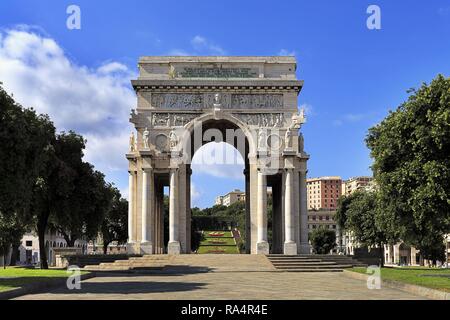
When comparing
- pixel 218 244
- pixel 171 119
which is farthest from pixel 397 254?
pixel 171 119

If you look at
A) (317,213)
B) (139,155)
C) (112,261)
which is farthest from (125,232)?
(317,213)

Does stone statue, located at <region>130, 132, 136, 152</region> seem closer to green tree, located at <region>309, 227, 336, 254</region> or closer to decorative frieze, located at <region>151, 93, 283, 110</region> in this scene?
decorative frieze, located at <region>151, 93, 283, 110</region>

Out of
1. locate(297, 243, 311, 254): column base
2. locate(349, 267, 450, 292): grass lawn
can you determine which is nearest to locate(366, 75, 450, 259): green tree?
locate(349, 267, 450, 292): grass lawn

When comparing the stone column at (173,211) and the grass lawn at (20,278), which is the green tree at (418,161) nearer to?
the grass lawn at (20,278)

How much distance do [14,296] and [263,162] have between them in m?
34.3

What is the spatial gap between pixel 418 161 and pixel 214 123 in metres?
26.7

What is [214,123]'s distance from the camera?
5572 cm

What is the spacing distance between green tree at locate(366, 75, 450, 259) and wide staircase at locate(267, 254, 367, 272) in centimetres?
805

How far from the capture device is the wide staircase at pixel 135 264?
3988cm

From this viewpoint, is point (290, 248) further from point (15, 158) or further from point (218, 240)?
point (218, 240)

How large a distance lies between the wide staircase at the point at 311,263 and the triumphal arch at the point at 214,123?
570 centimetres

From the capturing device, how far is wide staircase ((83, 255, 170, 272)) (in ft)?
131
